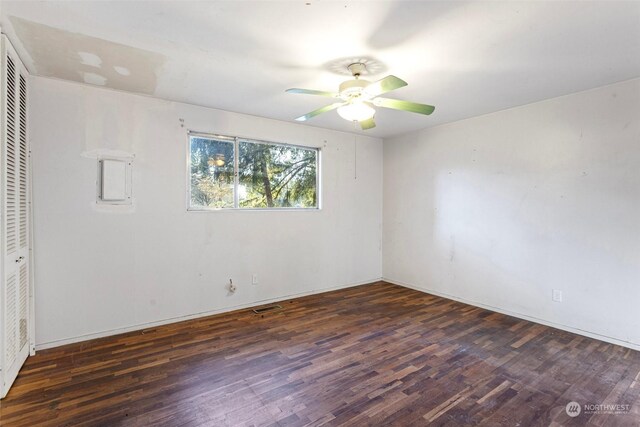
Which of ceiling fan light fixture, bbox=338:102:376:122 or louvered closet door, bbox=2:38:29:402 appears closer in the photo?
louvered closet door, bbox=2:38:29:402

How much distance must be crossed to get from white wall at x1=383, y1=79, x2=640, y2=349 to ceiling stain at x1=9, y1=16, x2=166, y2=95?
354cm

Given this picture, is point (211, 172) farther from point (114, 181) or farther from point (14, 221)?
point (14, 221)

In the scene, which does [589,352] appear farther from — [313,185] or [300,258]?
[313,185]

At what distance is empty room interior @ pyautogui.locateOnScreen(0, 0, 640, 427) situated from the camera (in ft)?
6.23

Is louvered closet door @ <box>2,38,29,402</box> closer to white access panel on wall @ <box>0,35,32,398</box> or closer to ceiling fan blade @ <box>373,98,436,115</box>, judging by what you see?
white access panel on wall @ <box>0,35,32,398</box>

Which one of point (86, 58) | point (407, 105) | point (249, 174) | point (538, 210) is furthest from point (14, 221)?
point (538, 210)

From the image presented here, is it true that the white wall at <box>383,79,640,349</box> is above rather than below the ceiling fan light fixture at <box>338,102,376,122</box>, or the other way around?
below

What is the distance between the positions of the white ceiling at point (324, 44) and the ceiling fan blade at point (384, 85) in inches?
9.6

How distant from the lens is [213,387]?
2127 millimetres

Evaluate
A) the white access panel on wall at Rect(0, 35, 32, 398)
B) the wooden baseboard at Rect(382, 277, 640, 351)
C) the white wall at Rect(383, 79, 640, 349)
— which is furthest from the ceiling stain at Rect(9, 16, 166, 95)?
the wooden baseboard at Rect(382, 277, 640, 351)

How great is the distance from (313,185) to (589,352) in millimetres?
3428

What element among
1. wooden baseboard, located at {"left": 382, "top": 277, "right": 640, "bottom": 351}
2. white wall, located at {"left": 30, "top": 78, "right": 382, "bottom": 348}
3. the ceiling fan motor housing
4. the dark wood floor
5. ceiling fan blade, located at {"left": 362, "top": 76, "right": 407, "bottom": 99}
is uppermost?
the ceiling fan motor housing

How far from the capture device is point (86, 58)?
2.31 meters

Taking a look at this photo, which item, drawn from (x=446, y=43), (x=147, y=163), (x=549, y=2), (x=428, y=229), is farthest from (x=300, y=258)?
(x=549, y=2)
